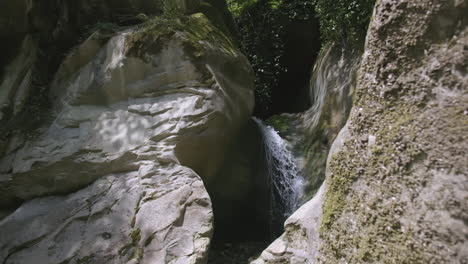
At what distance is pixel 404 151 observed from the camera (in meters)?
1.81

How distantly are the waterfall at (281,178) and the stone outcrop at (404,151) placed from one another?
3242 millimetres

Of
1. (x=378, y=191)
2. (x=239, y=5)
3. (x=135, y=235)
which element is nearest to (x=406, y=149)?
(x=378, y=191)

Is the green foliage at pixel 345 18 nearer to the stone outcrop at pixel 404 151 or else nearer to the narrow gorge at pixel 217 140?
the narrow gorge at pixel 217 140

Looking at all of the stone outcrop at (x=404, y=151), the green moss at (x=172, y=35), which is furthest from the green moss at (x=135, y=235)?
the green moss at (x=172, y=35)

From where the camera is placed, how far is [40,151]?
4.21 m

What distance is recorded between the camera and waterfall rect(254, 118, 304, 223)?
5.61m

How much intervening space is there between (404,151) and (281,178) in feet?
13.3

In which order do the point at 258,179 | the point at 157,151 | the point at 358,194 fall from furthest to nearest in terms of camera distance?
the point at 258,179 → the point at 157,151 → the point at 358,194

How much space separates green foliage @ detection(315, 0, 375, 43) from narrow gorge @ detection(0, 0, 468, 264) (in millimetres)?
29

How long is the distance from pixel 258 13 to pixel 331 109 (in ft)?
12.2

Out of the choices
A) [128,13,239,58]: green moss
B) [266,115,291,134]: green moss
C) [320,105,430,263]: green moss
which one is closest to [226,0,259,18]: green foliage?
[266,115,291,134]: green moss

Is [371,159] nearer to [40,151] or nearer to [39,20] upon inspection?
[40,151]

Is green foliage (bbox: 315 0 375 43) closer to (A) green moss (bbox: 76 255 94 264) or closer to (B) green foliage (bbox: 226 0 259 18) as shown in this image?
(B) green foliage (bbox: 226 0 259 18)

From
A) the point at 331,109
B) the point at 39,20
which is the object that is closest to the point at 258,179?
the point at 331,109
